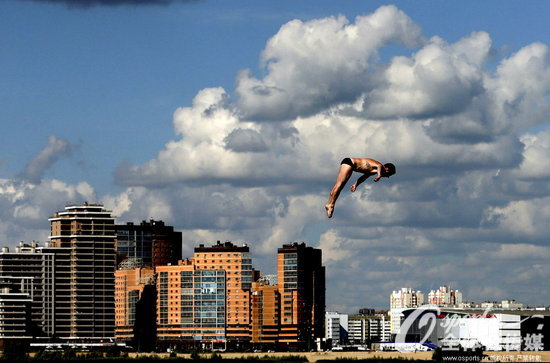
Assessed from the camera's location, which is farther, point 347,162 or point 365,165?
point 365,165

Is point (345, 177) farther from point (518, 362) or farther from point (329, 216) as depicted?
point (518, 362)

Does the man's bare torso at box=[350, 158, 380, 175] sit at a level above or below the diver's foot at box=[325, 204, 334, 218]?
above

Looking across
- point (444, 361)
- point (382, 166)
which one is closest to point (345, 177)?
point (382, 166)

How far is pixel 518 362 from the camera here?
19988 centimetres

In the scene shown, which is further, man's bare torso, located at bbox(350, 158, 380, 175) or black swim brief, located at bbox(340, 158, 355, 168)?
black swim brief, located at bbox(340, 158, 355, 168)

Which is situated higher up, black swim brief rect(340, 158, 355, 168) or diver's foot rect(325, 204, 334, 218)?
black swim brief rect(340, 158, 355, 168)

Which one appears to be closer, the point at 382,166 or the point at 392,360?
the point at 382,166

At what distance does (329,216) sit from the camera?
140 ft

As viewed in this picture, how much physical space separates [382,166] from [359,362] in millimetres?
159379

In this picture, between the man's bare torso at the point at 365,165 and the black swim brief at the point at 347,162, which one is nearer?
the man's bare torso at the point at 365,165

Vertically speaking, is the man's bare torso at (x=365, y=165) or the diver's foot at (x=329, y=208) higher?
the man's bare torso at (x=365, y=165)

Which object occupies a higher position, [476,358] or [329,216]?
[329,216]

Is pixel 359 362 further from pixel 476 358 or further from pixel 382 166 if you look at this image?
pixel 382 166

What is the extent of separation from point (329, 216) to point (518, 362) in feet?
542
